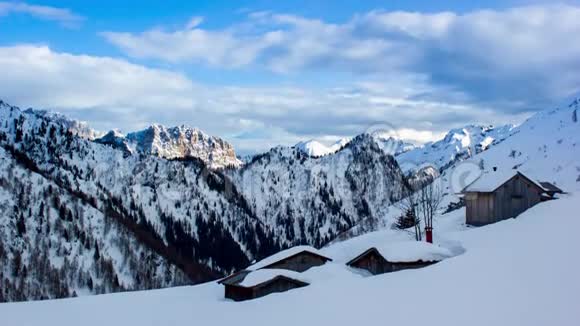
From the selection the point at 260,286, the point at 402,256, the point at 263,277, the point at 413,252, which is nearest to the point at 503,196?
the point at 413,252

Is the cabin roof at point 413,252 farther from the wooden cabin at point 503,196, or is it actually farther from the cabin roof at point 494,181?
the cabin roof at point 494,181

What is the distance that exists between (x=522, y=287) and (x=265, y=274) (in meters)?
23.4

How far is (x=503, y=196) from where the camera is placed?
49281 millimetres

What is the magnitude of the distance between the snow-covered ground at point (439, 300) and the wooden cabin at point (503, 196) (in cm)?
1914

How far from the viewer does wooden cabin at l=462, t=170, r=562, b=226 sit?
49.2 m

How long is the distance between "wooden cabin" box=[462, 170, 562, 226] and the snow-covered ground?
62.8 feet

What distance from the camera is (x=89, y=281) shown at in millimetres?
121938

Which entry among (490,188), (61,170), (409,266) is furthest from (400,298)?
(61,170)

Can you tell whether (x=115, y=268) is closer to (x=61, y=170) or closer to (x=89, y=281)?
(x=89, y=281)

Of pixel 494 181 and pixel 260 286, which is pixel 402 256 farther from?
pixel 494 181

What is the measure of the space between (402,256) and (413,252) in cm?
76

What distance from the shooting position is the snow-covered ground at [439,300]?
14078mm

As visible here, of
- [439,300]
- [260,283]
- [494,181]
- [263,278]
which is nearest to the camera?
[439,300]

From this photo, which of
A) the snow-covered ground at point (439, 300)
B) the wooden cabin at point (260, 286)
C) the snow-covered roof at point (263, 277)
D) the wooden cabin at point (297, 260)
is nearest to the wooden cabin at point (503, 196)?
the wooden cabin at point (297, 260)
